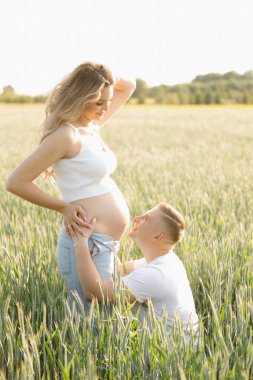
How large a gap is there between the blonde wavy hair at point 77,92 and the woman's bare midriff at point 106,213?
0.30 metres

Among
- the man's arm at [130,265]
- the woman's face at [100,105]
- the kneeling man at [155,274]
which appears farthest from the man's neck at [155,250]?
the woman's face at [100,105]

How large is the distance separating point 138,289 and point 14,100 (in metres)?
55.7

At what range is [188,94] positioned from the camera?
2100 inches

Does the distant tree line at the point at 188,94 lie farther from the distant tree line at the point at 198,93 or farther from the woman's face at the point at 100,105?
the woman's face at the point at 100,105

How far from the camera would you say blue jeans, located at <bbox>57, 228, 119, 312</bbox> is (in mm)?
2092

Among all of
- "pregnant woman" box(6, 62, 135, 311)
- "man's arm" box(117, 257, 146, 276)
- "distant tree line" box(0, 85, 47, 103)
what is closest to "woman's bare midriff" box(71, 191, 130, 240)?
"pregnant woman" box(6, 62, 135, 311)

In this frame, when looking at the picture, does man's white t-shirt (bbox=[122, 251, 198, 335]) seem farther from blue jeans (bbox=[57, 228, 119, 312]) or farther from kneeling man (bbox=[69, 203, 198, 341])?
blue jeans (bbox=[57, 228, 119, 312])

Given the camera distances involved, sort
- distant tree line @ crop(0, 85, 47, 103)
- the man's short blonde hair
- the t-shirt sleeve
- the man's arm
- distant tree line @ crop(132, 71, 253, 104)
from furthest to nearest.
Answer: distant tree line @ crop(0, 85, 47, 103) → distant tree line @ crop(132, 71, 253, 104) → the man's arm → the man's short blonde hair → the t-shirt sleeve

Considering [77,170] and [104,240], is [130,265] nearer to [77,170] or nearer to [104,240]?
[104,240]

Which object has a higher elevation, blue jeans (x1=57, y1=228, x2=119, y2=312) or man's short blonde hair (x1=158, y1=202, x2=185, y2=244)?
man's short blonde hair (x1=158, y1=202, x2=185, y2=244)

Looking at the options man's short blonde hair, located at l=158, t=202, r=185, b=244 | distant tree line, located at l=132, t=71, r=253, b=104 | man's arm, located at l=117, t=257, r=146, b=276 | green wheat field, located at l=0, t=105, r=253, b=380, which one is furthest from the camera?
distant tree line, located at l=132, t=71, r=253, b=104

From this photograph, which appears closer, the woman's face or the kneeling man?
the kneeling man

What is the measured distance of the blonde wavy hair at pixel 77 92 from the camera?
6.84ft

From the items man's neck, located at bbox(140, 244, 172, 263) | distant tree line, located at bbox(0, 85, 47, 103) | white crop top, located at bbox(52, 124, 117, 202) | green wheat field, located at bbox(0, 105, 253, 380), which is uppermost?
distant tree line, located at bbox(0, 85, 47, 103)
